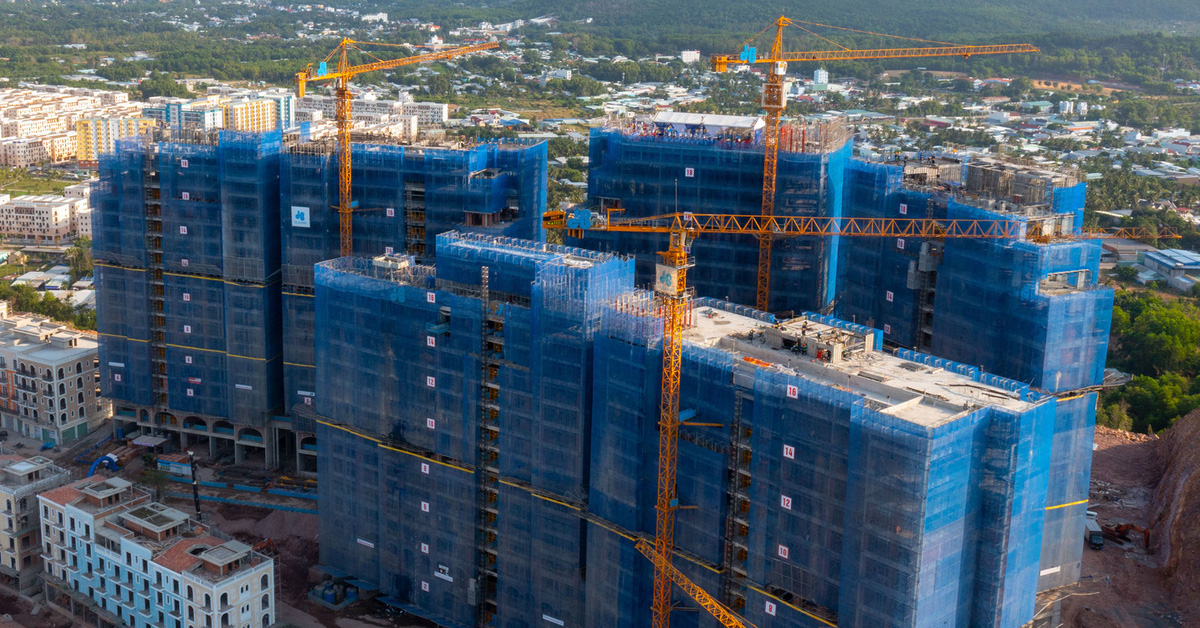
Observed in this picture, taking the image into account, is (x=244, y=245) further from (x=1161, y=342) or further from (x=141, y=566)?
(x=1161, y=342)

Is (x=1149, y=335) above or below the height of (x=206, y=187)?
below

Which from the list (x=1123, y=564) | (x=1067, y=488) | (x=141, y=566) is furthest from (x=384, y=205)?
(x=1123, y=564)

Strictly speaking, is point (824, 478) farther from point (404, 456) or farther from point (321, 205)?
point (321, 205)

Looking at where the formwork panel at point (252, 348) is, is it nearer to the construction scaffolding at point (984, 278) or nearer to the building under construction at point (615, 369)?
the building under construction at point (615, 369)

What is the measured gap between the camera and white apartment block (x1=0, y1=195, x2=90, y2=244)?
184 metres

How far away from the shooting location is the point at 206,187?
98.2 meters

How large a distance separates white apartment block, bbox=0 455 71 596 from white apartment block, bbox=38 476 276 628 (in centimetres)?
222

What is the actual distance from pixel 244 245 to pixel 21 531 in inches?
1045

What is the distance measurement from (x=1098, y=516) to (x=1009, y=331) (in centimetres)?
2397

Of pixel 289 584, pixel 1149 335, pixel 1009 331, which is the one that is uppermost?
pixel 1009 331

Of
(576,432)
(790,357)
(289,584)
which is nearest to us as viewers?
(790,357)

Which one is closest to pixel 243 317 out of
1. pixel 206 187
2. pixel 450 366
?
pixel 206 187

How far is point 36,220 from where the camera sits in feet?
603

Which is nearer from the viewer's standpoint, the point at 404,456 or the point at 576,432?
the point at 576,432
